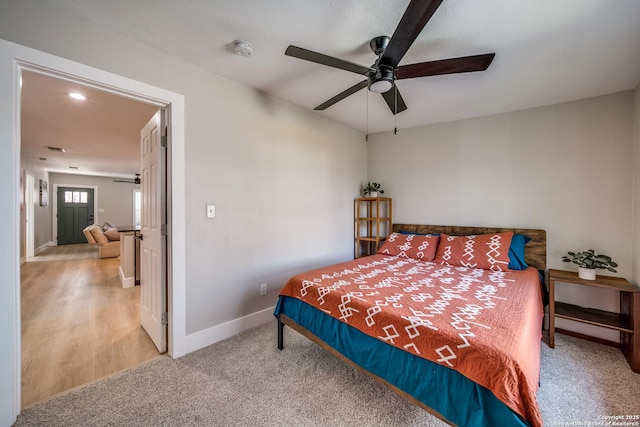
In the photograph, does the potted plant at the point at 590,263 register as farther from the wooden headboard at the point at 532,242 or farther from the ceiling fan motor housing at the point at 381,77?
the ceiling fan motor housing at the point at 381,77

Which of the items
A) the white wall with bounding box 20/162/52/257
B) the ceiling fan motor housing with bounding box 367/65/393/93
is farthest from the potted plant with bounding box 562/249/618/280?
the white wall with bounding box 20/162/52/257

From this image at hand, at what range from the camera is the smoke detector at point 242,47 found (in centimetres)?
177

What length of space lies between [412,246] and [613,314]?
1827mm

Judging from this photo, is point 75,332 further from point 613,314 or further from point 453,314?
point 613,314

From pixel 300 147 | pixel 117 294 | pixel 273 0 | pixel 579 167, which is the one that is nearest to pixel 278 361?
pixel 300 147

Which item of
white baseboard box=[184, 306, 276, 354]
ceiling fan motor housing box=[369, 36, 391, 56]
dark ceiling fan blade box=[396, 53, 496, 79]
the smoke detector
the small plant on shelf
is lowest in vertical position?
white baseboard box=[184, 306, 276, 354]

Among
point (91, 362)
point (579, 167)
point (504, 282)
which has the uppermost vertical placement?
point (579, 167)

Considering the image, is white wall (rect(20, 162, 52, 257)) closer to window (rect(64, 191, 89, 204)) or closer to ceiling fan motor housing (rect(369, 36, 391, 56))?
window (rect(64, 191, 89, 204))

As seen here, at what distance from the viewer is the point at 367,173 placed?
4094mm

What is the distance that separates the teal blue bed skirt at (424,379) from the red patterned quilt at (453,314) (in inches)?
1.9

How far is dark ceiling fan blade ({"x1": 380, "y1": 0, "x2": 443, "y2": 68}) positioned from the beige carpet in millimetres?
2106

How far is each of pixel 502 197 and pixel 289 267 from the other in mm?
2657

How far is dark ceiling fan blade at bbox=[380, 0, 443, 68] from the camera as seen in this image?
1.08 metres

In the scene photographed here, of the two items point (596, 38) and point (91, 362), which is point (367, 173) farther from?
point (91, 362)
